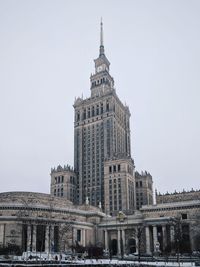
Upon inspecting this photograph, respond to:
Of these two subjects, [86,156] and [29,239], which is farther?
[86,156]

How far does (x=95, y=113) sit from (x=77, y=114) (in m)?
13.2

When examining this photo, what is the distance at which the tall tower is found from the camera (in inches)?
6884

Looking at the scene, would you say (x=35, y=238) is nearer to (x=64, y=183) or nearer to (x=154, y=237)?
(x=154, y=237)

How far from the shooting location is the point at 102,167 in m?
176

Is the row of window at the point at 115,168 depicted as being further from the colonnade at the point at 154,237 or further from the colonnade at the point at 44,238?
the colonnade at the point at 44,238

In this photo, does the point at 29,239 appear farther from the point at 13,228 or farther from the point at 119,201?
the point at 119,201

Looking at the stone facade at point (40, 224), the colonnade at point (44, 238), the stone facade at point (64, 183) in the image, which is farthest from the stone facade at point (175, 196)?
the stone facade at point (64, 183)

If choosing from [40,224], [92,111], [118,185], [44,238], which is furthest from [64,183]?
[44,238]

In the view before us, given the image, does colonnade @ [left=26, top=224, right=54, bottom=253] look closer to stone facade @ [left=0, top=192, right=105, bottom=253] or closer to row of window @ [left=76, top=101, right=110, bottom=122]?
stone facade @ [left=0, top=192, right=105, bottom=253]

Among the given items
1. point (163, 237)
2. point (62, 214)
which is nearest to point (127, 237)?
point (163, 237)

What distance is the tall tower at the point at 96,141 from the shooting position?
175 metres

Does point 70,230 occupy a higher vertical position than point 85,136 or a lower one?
lower

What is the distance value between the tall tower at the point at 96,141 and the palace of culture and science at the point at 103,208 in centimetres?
49

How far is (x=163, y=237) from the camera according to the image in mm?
112438
